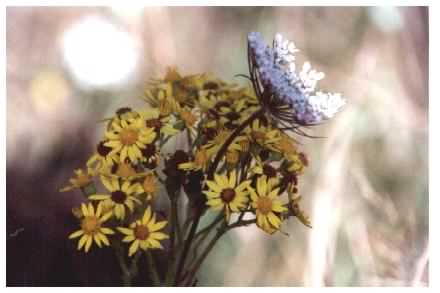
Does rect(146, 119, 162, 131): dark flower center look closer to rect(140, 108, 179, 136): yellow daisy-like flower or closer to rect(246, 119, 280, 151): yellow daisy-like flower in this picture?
rect(140, 108, 179, 136): yellow daisy-like flower

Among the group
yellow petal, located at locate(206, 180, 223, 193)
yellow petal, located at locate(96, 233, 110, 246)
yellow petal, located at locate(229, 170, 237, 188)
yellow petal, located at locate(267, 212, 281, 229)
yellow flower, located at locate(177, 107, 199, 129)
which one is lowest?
yellow petal, located at locate(96, 233, 110, 246)

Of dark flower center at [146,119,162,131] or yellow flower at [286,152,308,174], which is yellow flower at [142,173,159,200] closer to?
dark flower center at [146,119,162,131]

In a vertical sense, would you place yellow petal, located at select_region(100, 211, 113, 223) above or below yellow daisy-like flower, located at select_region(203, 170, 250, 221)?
below

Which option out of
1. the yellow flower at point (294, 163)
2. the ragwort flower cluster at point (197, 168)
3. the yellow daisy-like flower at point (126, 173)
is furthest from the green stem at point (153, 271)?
the yellow flower at point (294, 163)

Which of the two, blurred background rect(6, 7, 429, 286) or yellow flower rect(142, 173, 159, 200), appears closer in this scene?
yellow flower rect(142, 173, 159, 200)

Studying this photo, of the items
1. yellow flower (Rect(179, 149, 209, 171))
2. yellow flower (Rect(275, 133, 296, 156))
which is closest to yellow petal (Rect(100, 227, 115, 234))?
yellow flower (Rect(179, 149, 209, 171))

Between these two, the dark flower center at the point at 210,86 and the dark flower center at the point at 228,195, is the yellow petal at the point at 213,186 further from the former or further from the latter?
the dark flower center at the point at 210,86

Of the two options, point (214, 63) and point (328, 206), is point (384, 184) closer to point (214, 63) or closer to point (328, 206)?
point (328, 206)
